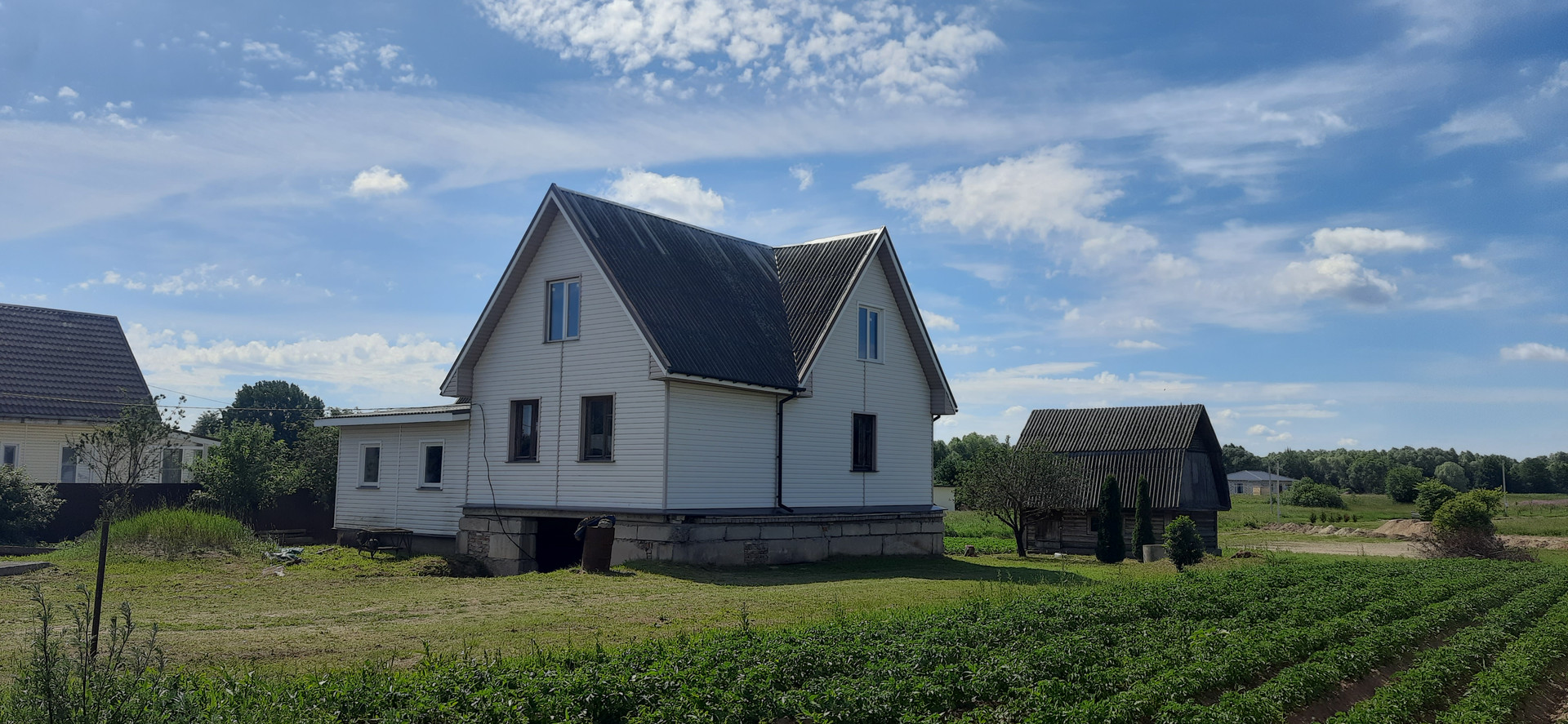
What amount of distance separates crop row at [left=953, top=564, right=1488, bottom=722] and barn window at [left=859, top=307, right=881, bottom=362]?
12139mm

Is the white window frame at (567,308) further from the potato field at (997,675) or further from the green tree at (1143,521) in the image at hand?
the green tree at (1143,521)

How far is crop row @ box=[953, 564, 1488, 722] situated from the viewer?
8781 mm

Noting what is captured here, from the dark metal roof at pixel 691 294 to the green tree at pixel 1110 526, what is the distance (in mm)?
14308

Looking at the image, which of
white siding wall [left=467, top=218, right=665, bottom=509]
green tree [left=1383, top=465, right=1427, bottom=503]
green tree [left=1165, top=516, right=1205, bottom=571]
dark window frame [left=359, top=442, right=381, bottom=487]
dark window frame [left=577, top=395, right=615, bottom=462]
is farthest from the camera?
green tree [left=1383, top=465, right=1427, bottom=503]

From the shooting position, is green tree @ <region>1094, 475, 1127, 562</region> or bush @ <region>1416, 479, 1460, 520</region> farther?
bush @ <region>1416, 479, 1460, 520</region>

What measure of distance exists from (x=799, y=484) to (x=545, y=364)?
643cm

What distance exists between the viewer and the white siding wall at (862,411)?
2445 cm

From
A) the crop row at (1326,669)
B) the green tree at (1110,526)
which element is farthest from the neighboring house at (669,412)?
the crop row at (1326,669)

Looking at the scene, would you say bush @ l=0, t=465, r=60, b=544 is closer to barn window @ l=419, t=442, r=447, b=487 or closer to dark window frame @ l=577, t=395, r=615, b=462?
barn window @ l=419, t=442, r=447, b=487

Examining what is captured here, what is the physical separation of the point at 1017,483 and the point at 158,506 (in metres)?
25.6

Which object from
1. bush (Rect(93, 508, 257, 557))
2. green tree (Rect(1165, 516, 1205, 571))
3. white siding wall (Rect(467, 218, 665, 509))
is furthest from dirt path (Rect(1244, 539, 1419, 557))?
bush (Rect(93, 508, 257, 557))

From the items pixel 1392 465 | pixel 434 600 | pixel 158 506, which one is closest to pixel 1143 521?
pixel 434 600

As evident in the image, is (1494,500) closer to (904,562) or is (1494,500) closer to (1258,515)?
(904,562)

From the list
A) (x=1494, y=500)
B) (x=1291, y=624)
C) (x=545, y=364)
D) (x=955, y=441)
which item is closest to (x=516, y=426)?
(x=545, y=364)
